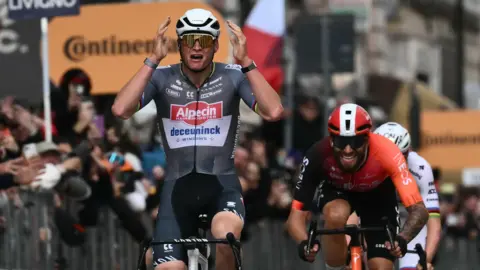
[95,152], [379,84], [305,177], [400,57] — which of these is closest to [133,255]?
[95,152]

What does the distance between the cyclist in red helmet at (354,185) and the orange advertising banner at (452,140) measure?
56.7ft

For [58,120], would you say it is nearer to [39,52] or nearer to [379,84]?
[39,52]

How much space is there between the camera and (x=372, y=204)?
11.4 meters

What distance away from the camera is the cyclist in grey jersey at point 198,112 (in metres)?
10.4

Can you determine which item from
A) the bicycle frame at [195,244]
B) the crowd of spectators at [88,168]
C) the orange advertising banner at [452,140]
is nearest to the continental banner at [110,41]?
the crowd of spectators at [88,168]

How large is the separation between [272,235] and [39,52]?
397cm

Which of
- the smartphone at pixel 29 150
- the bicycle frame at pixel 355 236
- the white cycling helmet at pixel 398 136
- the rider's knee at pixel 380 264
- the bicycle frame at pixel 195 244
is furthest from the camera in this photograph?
the smartphone at pixel 29 150

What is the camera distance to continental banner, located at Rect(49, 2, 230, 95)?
1728cm

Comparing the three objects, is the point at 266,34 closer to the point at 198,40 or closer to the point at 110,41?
the point at 110,41

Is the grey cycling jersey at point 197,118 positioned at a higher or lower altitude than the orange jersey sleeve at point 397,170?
higher

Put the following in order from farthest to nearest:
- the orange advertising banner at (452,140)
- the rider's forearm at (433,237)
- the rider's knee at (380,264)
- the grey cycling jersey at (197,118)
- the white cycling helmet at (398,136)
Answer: the orange advertising banner at (452,140) → the white cycling helmet at (398,136) → the rider's forearm at (433,237) → the rider's knee at (380,264) → the grey cycling jersey at (197,118)

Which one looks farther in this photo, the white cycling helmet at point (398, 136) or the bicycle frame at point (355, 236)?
the white cycling helmet at point (398, 136)

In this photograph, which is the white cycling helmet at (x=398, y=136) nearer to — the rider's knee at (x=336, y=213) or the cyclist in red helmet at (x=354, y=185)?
the cyclist in red helmet at (x=354, y=185)

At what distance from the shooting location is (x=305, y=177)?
1080 centimetres
